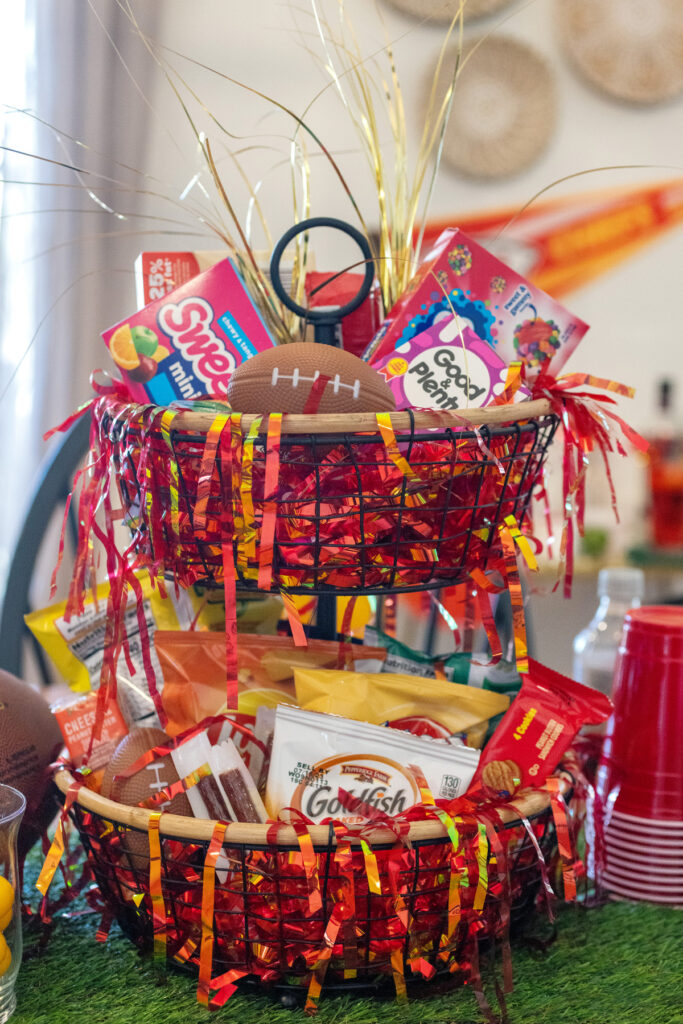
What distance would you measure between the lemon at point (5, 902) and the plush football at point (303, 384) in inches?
15.6

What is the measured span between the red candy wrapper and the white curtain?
1.71 metres

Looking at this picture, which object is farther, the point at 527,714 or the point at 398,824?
the point at 527,714

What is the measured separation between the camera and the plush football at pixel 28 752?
2.91 ft

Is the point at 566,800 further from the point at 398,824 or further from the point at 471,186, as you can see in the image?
the point at 471,186

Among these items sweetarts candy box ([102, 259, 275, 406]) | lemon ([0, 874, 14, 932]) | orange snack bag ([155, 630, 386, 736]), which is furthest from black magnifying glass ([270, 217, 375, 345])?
lemon ([0, 874, 14, 932])

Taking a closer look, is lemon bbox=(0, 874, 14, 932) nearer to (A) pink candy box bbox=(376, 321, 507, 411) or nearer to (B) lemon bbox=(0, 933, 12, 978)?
(B) lemon bbox=(0, 933, 12, 978)

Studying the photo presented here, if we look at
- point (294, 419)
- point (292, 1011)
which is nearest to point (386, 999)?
point (292, 1011)

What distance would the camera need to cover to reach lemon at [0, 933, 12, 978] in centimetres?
70

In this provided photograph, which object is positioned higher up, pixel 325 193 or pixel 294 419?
pixel 325 193

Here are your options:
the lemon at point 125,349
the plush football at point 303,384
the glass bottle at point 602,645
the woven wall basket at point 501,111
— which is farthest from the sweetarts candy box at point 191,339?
the woven wall basket at point 501,111

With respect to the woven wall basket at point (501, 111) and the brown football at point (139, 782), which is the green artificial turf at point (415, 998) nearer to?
the brown football at point (139, 782)

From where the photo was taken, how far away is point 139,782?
83 cm

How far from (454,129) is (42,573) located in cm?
167

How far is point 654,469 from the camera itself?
267cm
